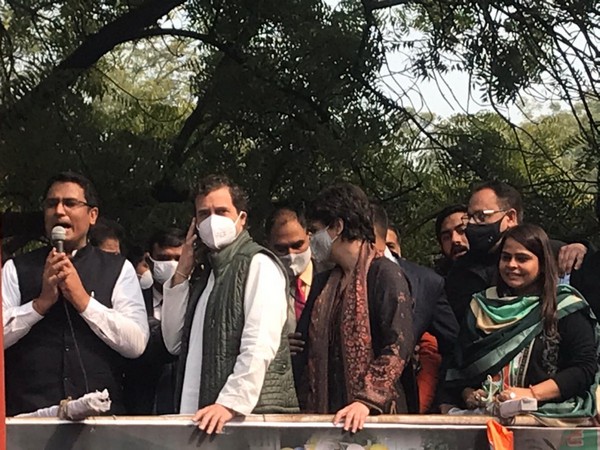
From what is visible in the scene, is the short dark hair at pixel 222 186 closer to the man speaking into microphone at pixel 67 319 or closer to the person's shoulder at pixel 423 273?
the man speaking into microphone at pixel 67 319

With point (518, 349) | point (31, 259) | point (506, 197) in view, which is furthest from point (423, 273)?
point (31, 259)

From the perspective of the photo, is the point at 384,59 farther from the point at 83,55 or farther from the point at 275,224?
the point at 275,224

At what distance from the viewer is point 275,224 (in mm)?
6004

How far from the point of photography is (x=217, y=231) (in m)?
4.88

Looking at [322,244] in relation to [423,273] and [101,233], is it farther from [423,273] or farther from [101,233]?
[101,233]

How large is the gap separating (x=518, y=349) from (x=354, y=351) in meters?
0.59

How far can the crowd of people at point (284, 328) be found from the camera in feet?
15.3

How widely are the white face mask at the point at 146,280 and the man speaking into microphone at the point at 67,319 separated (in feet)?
3.26

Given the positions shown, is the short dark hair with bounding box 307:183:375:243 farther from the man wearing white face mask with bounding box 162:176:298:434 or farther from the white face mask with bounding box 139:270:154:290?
the white face mask with bounding box 139:270:154:290

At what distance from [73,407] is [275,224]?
6.05 feet

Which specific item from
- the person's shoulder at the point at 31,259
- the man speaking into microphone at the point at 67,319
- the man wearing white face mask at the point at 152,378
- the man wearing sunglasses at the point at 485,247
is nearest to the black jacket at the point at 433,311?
the man wearing sunglasses at the point at 485,247

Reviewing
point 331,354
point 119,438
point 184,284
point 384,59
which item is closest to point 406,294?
point 331,354

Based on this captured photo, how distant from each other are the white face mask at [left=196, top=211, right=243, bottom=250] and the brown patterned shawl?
1.35 feet

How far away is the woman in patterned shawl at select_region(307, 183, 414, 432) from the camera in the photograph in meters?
4.64
